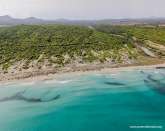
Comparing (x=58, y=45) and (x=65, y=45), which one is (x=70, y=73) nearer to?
(x=65, y=45)

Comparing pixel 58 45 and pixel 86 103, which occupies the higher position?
pixel 58 45

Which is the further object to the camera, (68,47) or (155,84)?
(68,47)

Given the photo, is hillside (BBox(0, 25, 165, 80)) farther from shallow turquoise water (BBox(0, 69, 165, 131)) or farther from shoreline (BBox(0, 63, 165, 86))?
shallow turquoise water (BBox(0, 69, 165, 131))

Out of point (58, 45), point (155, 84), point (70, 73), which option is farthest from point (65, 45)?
point (155, 84)

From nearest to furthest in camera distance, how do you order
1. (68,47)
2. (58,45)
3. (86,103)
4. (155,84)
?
(86,103)
(155,84)
(68,47)
(58,45)

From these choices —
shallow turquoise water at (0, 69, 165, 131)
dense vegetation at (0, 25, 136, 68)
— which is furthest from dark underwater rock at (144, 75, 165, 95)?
dense vegetation at (0, 25, 136, 68)

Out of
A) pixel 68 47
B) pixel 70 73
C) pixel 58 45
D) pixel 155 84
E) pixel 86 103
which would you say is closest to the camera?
pixel 86 103

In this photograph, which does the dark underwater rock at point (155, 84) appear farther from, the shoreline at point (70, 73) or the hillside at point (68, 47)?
the hillside at point (68, 47)
